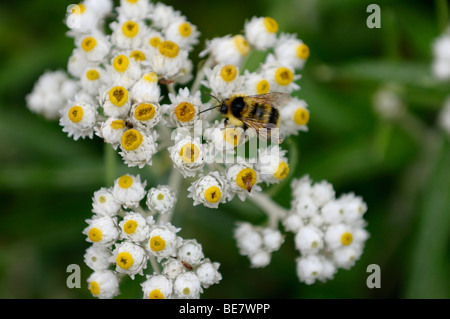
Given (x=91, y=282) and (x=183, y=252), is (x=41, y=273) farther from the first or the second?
(x=183, y=252)

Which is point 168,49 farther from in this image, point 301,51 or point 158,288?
point 158,288

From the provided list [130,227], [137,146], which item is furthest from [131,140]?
[130,227]

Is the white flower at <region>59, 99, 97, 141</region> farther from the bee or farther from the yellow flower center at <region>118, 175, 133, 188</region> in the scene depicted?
the bee

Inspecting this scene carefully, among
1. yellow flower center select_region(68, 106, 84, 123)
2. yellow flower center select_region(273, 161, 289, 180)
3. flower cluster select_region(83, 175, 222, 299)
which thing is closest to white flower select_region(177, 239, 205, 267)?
flower cluster select_region(83, 175, 222, 299)

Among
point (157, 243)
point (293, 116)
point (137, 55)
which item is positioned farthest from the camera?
point (293, 116)

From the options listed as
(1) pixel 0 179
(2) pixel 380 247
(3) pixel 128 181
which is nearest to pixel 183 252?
(3) pixel 128 181
